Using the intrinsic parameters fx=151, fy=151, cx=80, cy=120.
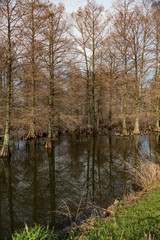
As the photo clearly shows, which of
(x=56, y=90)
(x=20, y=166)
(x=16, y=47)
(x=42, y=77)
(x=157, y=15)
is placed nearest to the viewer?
(x=20, y=166)

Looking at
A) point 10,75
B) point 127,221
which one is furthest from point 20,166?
point 127,221

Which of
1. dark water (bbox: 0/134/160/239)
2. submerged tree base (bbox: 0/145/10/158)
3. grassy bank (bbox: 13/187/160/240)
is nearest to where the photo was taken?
grassy bank (bbox: 13/187/160/240)

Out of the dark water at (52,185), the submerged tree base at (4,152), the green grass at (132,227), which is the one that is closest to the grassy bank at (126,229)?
the green grass at (132,227)

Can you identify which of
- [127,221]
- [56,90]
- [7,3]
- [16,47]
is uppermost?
[7,3]

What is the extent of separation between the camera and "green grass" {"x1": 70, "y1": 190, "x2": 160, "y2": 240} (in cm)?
233

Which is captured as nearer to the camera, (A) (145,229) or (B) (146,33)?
(A) (145,229)

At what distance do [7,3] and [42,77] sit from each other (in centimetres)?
502

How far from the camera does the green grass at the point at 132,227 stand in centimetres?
233

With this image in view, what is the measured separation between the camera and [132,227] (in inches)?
100

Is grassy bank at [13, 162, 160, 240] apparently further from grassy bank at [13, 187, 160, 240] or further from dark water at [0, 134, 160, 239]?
dark water at [0, 134, 160, 239]

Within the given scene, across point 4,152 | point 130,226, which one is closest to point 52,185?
point 130,226

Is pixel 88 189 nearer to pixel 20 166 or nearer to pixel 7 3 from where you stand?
pixel 20 166

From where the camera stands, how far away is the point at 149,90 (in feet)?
60.2

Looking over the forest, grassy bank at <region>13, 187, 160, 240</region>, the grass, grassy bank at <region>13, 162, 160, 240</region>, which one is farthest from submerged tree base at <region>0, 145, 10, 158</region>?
the grass
